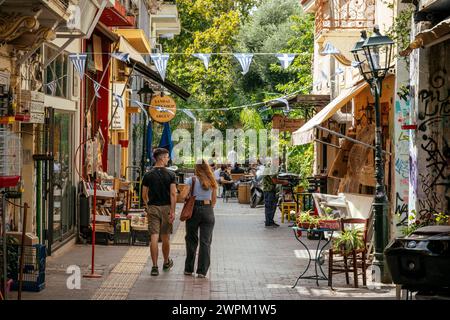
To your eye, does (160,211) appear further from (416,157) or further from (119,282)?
(416,157)

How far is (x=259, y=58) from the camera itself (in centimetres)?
5597

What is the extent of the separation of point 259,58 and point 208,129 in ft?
16.4

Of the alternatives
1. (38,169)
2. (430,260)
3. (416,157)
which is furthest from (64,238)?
(430,260)

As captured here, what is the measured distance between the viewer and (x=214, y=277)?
15.1 meters

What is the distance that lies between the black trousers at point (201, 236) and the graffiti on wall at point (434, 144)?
10.5 feet

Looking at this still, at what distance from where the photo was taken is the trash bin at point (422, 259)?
32.2 feet

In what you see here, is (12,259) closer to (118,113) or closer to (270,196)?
(270,196)

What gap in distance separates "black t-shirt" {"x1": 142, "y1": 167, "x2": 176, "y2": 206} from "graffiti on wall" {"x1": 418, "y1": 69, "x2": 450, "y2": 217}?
12.6ft

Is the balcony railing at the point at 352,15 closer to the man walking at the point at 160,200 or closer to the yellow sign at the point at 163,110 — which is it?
the yellow sign at the point at 163,110

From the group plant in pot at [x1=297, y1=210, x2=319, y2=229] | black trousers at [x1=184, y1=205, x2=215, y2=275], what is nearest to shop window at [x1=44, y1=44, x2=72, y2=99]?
black trousers at [x1=184, y1=205, x2=215, y2=275]

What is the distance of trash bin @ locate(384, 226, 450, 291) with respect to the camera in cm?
981

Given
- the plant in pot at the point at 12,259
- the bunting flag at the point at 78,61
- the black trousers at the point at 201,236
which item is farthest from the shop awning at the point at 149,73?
the plant in pot at the point at 12,259

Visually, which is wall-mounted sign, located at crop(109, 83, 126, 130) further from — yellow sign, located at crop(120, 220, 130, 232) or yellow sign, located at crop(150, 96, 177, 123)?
yellow sign, located at crop(120, 220, 130, 232)

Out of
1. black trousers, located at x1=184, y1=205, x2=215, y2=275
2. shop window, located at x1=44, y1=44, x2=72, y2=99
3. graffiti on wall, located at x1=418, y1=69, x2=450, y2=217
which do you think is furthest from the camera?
shop window, located at x1=44, y1=44, x2=72, y2=99
